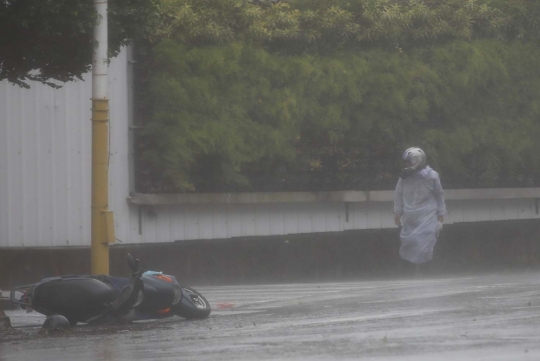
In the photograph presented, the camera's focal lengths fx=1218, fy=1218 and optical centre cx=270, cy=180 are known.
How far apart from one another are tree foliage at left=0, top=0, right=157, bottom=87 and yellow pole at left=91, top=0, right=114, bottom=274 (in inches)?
7.0

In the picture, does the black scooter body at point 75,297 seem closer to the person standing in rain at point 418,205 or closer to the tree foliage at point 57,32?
the tree foliage at point 57,32

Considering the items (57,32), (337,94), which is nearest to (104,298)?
(57,32)

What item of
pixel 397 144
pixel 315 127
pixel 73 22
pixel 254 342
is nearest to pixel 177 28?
pixel 315 127

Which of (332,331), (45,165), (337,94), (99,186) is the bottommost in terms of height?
(332,331)

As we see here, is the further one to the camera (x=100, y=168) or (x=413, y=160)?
(x=413, y=160)

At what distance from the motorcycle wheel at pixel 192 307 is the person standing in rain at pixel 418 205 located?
5.31m

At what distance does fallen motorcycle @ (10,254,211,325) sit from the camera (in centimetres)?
1027

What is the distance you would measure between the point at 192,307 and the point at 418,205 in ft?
18.9

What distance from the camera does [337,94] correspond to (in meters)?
17.7

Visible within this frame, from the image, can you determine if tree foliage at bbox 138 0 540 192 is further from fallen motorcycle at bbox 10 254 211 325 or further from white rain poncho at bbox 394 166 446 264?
fallen motorcycle at bbox 10 254 211 325

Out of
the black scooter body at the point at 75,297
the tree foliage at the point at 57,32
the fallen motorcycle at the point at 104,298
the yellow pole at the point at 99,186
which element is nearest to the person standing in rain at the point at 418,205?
the tree foliage at the point at 57,32

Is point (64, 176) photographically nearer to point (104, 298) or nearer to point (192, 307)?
point (192, 307)

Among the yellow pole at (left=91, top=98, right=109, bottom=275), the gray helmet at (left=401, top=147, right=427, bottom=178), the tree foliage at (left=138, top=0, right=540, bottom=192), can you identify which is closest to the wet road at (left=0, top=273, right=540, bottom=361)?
the yellow pole at (left=91, top=98, right=109, bottom=275)

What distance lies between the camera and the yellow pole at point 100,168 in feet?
37.8
